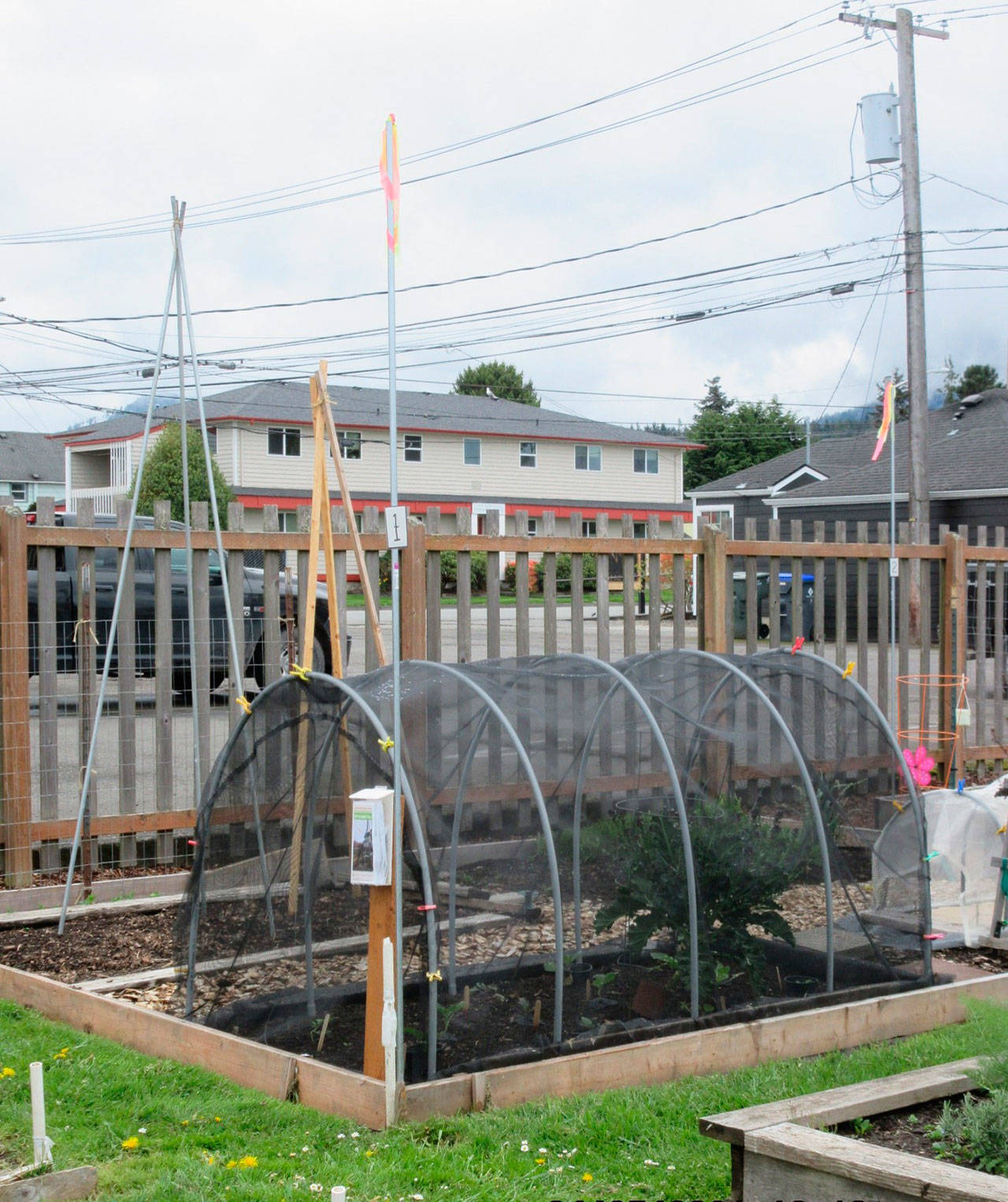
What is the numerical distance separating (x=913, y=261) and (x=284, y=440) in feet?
86.5

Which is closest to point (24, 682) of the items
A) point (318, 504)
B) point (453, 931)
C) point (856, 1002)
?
point (318, 504)

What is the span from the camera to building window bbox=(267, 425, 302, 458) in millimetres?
39656

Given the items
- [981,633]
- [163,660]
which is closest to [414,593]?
[163,660]

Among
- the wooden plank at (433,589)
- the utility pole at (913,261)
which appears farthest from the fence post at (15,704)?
the utility pole at (913,261)

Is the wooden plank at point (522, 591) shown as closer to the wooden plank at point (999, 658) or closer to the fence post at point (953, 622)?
the fence post at point (953, 622)

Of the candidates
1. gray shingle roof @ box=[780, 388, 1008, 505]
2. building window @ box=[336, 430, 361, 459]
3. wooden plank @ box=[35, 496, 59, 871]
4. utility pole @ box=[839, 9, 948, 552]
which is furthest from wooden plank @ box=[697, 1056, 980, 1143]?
building window @ box=[336, 430, 361, 459]

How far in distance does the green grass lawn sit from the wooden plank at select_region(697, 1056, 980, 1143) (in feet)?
0.73

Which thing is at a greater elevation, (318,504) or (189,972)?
(318,504)

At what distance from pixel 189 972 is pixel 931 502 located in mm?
25790

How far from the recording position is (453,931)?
4.31 m

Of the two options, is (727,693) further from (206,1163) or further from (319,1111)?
(206,1163)

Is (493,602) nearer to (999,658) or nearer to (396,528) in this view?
(396,528)

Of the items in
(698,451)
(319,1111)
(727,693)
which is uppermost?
(698,451)

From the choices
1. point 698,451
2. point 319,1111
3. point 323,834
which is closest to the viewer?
point 319,1111
